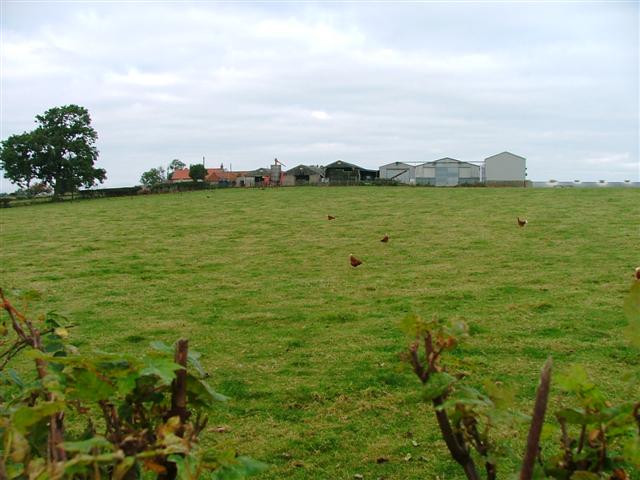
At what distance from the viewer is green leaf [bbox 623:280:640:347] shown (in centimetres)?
130

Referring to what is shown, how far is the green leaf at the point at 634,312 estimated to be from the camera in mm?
1296

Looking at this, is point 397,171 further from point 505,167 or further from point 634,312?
point 634,312

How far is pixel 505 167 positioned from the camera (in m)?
67.3

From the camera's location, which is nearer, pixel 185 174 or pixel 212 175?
pixel 212 175

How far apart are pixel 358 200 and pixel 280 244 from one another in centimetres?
1548

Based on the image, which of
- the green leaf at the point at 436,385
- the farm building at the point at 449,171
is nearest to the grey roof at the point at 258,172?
the farm building at the point at 449,171

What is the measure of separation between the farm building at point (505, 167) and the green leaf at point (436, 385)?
6782cm

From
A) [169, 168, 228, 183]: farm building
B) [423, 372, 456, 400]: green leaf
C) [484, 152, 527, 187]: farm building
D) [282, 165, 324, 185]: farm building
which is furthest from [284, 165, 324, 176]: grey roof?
[423, 372, 456, 400]: green leaf

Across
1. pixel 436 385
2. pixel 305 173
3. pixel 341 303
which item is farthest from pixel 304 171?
pixel 436 385

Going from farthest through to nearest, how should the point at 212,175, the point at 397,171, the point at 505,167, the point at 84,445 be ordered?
the point at 212,175 → the point at 397,171 → the point at 505,167 → the point at 84,445

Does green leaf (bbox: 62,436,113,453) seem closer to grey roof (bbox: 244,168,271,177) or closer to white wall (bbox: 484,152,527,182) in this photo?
white wall (bbox: 484,152,527,182)

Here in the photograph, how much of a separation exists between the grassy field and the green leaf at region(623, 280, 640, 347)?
36 centimetres

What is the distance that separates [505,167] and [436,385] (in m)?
69.7

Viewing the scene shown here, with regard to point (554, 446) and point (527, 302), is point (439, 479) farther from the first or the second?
point (527, 302)
